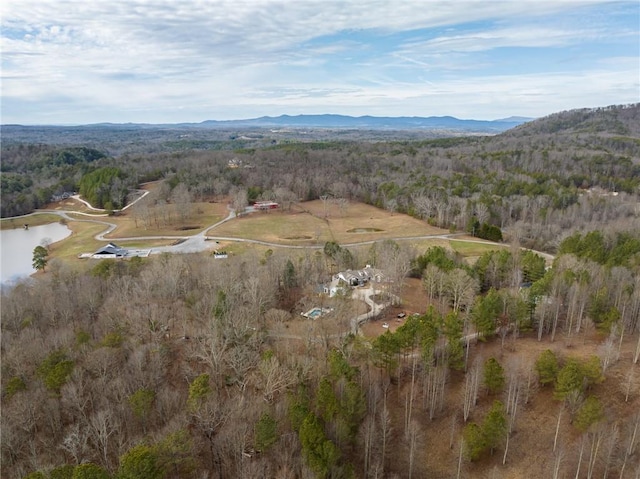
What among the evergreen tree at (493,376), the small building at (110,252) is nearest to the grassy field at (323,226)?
the small building at (110,252)

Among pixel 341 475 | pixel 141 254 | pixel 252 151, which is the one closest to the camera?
pixel 341 475

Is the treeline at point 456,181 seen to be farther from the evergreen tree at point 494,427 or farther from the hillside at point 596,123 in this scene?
the evergreen tree at point 494,427

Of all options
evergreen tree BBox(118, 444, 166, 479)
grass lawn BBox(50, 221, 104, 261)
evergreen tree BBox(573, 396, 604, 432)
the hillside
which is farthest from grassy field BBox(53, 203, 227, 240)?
the hillside

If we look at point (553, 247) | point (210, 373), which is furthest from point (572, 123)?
point (210, 373)

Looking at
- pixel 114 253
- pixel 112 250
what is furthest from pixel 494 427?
pixel 112 250

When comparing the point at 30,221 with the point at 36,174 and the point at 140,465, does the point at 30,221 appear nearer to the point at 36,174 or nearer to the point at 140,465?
the point at 36,174

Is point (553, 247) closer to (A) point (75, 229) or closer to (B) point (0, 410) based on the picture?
(B) point (0, 410)

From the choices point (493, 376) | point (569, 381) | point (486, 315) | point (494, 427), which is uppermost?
point (486, 315)

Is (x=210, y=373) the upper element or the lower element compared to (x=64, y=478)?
lower
